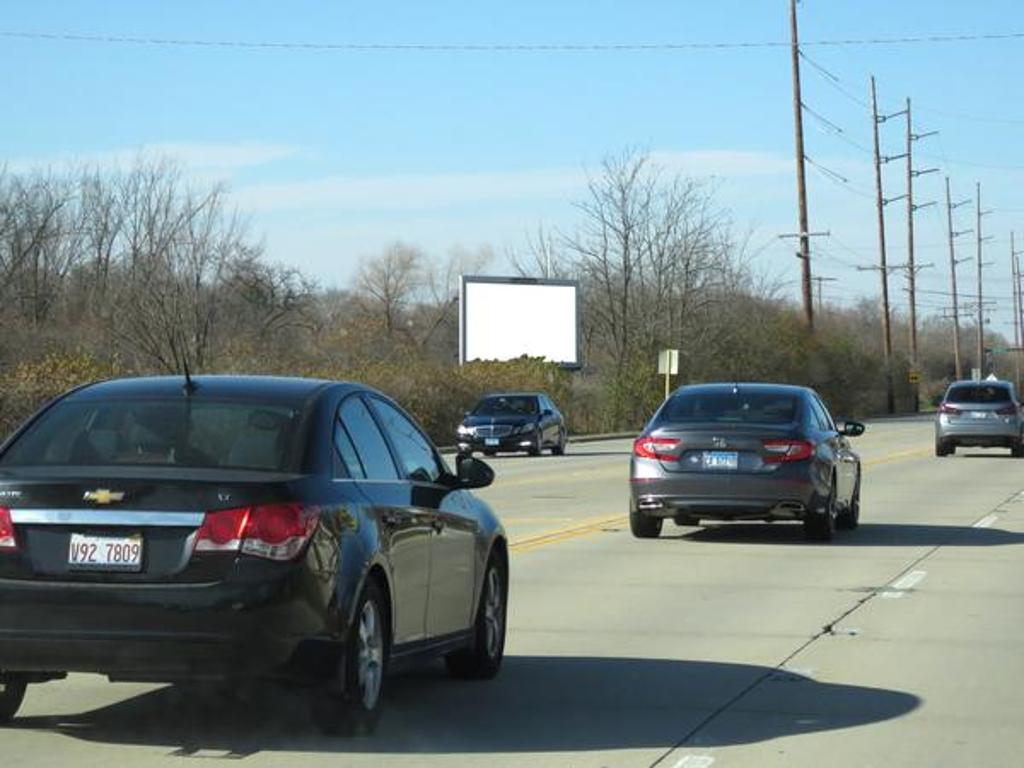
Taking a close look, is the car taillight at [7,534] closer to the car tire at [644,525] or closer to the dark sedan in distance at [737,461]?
the dark sedan in distance at [737,461]

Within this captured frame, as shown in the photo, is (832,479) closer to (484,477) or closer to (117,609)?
(484,477)

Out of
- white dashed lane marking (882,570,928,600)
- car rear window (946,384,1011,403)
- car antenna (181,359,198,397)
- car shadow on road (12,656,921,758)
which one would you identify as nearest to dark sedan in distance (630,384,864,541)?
white dashed lane marking (882,570,928,600)

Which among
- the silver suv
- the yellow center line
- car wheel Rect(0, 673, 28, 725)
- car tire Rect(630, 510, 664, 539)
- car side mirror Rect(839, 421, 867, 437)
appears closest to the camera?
car wheel Rect(0, 673, 28, 725)

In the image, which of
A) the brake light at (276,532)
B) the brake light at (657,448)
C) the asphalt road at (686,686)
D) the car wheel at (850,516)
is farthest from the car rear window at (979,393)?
the brake light at (276,532)

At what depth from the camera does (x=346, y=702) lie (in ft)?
23.9

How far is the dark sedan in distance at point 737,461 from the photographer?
54.4 feet

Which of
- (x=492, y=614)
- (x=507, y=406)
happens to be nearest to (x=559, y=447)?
(x=507, y=406)

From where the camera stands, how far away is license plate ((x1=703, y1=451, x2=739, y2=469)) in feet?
54.5

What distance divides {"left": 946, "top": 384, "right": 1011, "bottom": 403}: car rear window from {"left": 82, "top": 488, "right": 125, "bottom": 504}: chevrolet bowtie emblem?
34.2m

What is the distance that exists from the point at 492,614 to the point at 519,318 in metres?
58.9

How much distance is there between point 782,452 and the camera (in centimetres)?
1659

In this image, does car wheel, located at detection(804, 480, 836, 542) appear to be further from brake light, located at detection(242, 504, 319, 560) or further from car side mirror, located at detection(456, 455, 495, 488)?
brake light, located at detection(242, 504, 319, 560)

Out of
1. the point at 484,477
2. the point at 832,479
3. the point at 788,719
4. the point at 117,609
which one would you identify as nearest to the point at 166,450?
the point at 117,609

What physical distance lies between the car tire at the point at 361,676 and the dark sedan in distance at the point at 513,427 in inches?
1293
